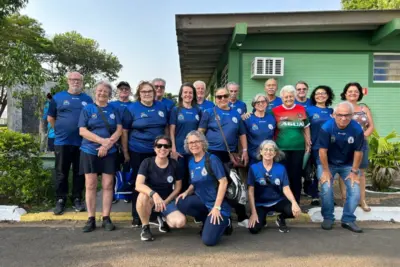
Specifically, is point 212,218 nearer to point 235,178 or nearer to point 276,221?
point 235,178

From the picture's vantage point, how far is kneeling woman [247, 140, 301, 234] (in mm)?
4293

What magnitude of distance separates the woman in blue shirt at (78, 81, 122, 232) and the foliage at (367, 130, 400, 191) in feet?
15.7

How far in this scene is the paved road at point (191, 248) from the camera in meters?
3.50

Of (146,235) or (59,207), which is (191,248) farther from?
(59,207)

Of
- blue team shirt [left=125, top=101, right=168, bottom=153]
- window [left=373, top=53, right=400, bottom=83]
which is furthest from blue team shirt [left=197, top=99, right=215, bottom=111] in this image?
window [left=373, top=53, right=400, bottom=83]

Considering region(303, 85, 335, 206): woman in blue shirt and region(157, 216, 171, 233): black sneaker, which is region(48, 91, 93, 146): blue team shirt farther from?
region(303, 85, 335, 206): woman in blue shirt

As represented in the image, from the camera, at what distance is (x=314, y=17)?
8.23 m

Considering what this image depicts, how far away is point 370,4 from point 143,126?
22.8 metres

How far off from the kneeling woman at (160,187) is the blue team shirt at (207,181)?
0.83ft

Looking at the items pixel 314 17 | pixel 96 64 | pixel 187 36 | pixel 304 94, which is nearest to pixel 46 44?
pixel 96 64

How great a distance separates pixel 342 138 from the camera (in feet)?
14.6

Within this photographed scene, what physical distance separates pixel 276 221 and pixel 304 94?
78.8 inches

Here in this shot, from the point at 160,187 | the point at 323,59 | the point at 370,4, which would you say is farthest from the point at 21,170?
the point at 370,4

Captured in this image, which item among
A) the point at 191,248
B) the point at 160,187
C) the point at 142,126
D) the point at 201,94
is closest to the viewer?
the point at 191,248
